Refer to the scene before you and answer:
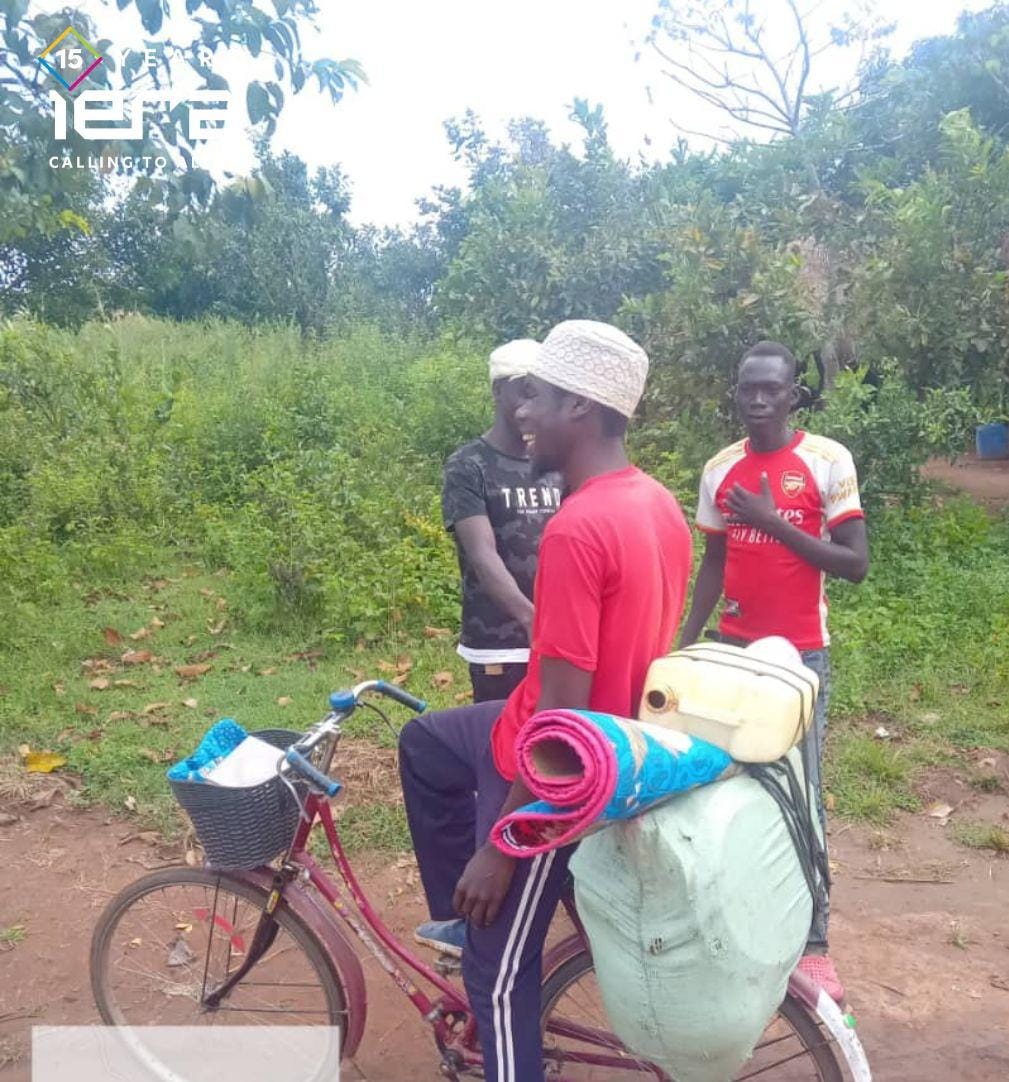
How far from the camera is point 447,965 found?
2438 millimetres

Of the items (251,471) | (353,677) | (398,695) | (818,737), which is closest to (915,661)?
(818,737)

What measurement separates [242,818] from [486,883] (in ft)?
2.13

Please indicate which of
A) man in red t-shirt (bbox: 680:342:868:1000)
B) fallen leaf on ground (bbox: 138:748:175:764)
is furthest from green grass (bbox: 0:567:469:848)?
man in red t-shirt (bbox: 680:342:868:1000)

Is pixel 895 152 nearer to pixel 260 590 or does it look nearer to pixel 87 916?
pixel 260 590

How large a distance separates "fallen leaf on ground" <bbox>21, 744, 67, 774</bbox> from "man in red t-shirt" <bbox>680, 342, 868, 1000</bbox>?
3120mm

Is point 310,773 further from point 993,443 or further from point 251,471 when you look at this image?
point 993,443

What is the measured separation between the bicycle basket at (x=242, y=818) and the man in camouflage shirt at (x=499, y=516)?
901 mm

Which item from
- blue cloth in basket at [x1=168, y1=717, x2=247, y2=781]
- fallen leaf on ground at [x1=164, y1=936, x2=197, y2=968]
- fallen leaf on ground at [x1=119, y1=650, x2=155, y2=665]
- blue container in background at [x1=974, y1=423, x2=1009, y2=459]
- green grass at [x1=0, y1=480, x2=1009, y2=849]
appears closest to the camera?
blue cloth in basket at [x1=168, y1=717, x2=247, y2=781]

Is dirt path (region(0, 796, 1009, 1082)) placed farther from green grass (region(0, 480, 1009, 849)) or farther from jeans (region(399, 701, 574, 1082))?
jeans (region(399, 701, 574, 1082))

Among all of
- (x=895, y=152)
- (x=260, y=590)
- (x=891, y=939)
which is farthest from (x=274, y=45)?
(x=895, y=152)

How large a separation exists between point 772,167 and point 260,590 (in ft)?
22.5

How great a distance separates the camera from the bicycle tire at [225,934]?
2377 mm

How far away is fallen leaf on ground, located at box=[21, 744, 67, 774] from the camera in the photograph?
4.44 meters

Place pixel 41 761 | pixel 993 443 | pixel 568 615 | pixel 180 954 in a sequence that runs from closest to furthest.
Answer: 1. pixel 568 615
2. pixel 180 954
3. pixel 41 761
4. pixel 993 443
